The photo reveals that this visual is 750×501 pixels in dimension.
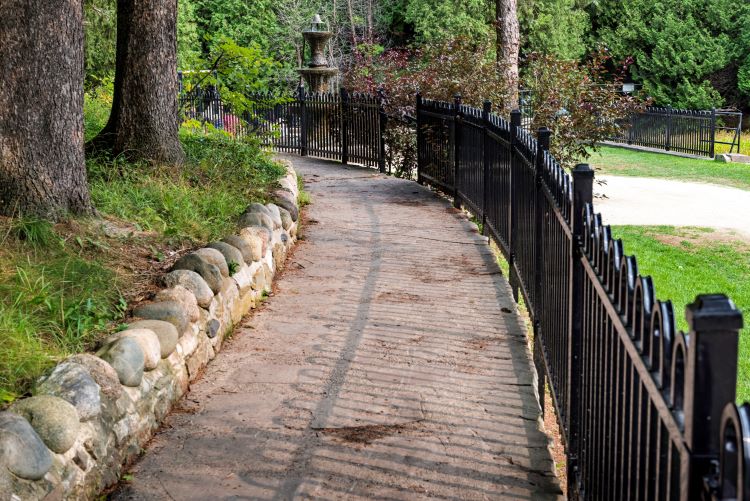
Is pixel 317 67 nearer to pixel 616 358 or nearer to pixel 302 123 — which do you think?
pixel 302 123

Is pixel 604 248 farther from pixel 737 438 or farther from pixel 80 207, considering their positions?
pixel 80 207

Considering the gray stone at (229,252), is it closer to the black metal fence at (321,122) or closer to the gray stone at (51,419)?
the gray stone at (51,419)

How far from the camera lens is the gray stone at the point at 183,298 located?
5.81 meters

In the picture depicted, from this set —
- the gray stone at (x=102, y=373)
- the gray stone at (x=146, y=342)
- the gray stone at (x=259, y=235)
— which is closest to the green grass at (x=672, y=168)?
the gray stone at (x=259, y=235)

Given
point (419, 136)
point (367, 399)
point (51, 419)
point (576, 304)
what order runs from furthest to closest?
point (419, 136)
point (367, 399)
point (576, 304)
point (51, 419)

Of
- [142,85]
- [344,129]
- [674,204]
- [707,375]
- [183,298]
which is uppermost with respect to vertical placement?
[142,85]

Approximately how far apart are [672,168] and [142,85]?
577 inches

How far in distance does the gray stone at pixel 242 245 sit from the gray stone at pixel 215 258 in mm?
463

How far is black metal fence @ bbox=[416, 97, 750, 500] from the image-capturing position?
1.92 m

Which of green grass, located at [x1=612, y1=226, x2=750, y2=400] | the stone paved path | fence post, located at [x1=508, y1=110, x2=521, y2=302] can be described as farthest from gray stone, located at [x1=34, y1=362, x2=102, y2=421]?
green grass, located at [x1=612, y1=226, x2=750, y2=400]

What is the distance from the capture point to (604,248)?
3354 mm

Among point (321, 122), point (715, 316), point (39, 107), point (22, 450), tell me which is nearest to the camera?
point (715, 316)

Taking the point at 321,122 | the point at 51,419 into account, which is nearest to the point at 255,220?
the point at 51,419

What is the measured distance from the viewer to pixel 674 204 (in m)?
15.2
